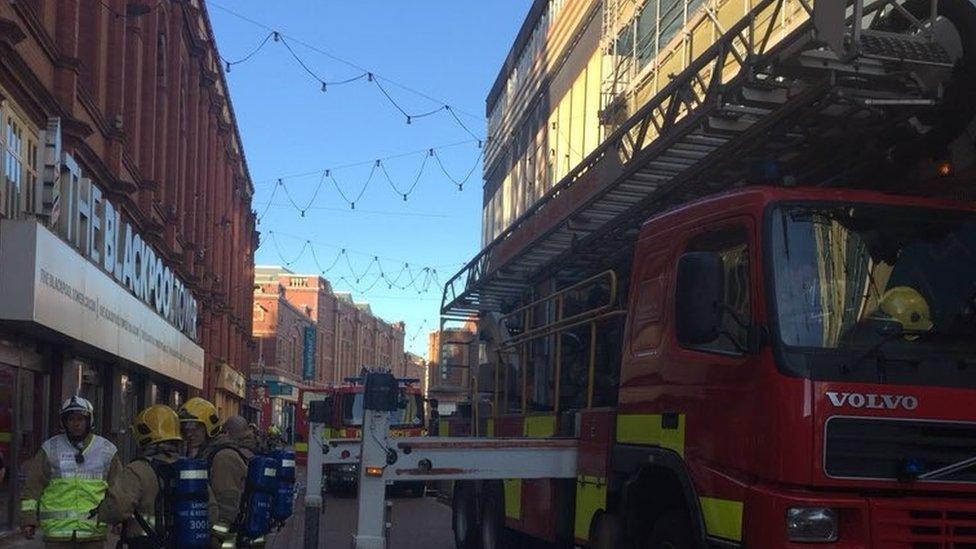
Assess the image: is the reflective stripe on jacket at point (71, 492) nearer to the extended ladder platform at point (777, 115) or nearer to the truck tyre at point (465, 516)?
the extended ladder platform at point (777, 115)

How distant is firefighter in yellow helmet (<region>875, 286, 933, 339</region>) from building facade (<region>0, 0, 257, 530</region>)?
10456 mm

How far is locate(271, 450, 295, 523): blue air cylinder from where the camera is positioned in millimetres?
6953

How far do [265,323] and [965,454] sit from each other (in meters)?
75.7

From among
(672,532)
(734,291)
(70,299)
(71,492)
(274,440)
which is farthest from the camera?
(70,299)

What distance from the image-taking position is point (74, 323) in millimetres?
15461

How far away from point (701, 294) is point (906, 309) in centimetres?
101

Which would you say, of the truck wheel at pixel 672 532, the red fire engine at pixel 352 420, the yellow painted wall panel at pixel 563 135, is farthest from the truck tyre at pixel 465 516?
the yellow painted wall panel at pixel 563 135

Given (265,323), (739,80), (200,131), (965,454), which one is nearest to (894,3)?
(739,80)

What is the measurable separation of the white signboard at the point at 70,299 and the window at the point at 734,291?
9650 millimetres

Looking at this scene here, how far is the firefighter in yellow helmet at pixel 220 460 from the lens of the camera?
668 cm

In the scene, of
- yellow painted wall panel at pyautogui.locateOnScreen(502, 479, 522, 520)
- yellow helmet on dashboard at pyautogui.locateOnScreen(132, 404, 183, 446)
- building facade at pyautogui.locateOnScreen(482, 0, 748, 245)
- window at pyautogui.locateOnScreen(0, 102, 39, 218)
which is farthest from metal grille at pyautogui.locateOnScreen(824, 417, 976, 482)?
window at pyautogui.locateOnScreen(0, 102, 39, 218)

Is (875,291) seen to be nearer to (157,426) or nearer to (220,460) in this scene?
(220,460)

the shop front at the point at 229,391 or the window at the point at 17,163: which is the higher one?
the window at the point at 17,163

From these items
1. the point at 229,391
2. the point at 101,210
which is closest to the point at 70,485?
the point at 101,210
